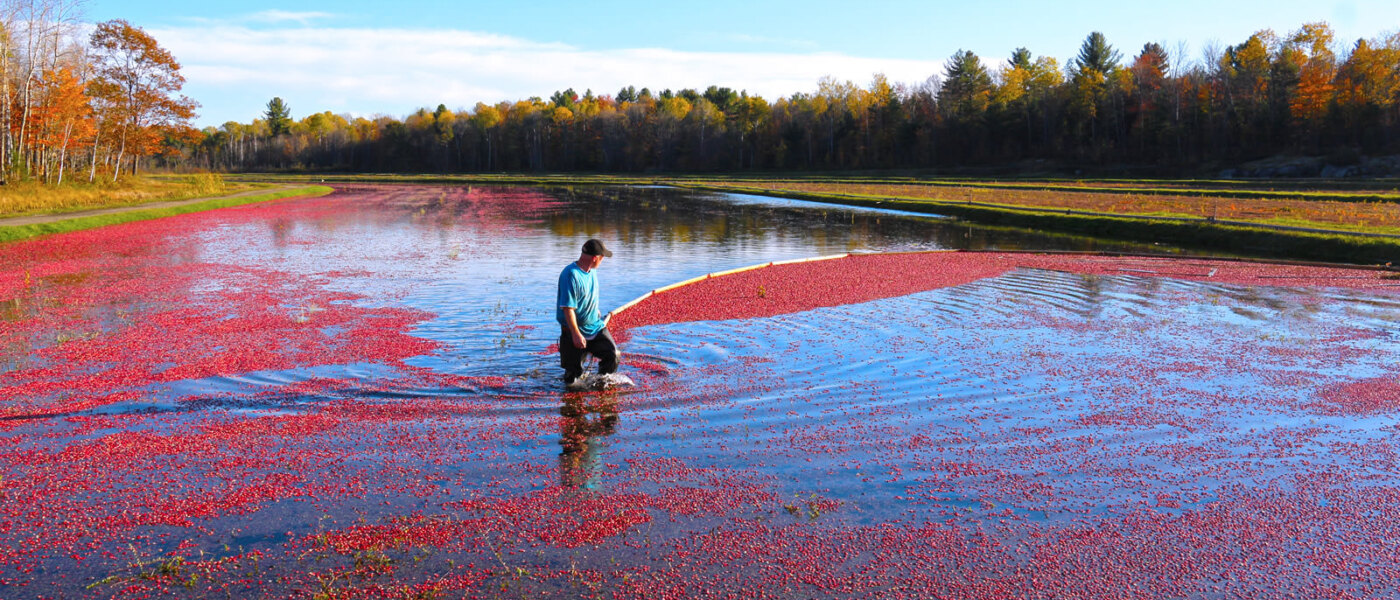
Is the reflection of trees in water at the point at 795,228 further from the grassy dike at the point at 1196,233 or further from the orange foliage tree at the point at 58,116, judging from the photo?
the orange foliage tree at the point at 58,116

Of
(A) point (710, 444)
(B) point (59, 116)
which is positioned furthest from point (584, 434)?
(B) point (59, 116)

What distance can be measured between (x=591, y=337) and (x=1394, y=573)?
7.00m

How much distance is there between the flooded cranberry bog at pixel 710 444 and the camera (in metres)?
5.69

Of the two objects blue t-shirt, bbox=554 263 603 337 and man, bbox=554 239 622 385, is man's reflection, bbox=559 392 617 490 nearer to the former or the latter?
man, bbox=554 239 622 385

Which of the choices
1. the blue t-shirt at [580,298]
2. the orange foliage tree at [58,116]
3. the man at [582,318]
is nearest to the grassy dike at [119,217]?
the orange foliage tree at [58,116]

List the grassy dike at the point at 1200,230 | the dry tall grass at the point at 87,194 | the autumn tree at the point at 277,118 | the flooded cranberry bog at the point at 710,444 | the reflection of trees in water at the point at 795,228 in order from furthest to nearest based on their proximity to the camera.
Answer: the autumn tree at the point at 277,118 → the dry tall grass at the point at 87,194 → the reflection of trees in water at the point at 795,228 → the grassy dike at the point at 1200,230 → the flooded cranberry bog at the point at 710,444

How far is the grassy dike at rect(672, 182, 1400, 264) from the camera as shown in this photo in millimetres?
23141

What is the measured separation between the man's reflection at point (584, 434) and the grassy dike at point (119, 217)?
23907 mm

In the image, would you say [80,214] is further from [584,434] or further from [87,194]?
[584,434]

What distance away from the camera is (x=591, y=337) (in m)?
9.90

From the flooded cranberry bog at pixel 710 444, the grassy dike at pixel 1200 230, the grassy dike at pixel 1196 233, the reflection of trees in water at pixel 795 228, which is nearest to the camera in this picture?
the flooded cranberry bog at pixel 710 444

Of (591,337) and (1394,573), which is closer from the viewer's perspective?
(1394,573)

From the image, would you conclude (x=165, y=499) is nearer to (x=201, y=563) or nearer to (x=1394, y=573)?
(x=201, y=563)

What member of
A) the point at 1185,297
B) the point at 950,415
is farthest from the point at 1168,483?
the point at 1185,297
